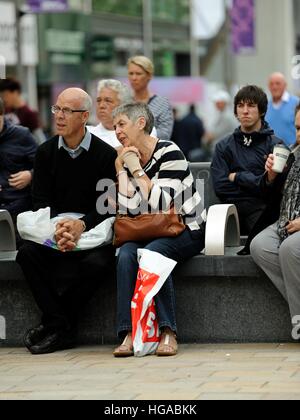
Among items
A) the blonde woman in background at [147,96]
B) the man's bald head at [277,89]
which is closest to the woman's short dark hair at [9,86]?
the man's bald head at [277,89]

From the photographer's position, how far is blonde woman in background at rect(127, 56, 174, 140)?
32.5 ft

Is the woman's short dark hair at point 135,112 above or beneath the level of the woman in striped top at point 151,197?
above

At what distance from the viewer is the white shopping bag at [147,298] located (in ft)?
24.1

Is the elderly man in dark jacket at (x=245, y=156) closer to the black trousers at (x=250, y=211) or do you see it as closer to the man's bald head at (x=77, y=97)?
the black trousers at (x=250, y=211)

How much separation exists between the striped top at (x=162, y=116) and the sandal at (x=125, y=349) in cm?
266

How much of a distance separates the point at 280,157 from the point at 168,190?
74 centimetres

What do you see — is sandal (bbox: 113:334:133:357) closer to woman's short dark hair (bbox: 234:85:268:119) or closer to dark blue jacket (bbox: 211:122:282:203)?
dark blue jacket (bbox: 211:122:282:203)

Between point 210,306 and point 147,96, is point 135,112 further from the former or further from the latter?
point 147,96

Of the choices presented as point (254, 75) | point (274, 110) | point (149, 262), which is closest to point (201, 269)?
point (149, 262)

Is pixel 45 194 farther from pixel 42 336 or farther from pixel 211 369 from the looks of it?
pixel 211 369

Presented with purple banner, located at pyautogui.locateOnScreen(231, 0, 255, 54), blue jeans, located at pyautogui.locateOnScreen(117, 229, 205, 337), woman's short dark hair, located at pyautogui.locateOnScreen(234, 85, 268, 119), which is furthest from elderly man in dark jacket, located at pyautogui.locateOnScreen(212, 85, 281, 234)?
purple banner, located at pyautogui.locateOnScreen(231, 0, 255, 54)

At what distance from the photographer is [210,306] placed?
25.4 feet

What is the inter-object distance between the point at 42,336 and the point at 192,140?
12481mm

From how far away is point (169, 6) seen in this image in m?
36.2
